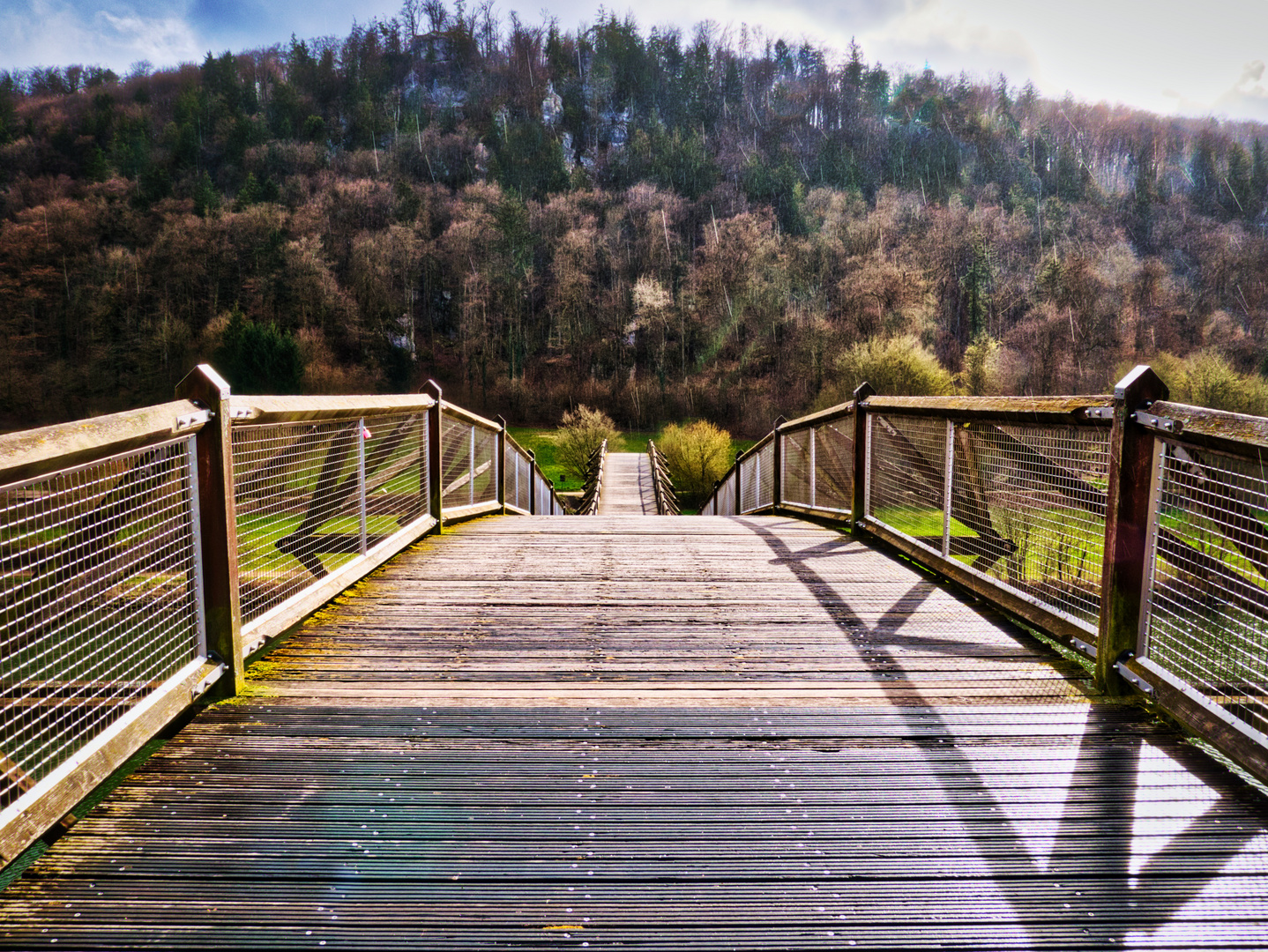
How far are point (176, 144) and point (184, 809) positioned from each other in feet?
285

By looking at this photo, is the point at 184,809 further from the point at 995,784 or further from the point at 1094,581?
the point at 1094,581

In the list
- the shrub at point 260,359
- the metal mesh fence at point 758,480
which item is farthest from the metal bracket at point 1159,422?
the shrub at point 260,359

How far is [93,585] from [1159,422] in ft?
11.1

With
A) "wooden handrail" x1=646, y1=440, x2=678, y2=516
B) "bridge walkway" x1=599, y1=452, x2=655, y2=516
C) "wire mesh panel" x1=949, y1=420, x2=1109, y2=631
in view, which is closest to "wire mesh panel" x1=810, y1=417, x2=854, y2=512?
"wire mesh panel" x1=949, y1=420, x2=1109, y2=631

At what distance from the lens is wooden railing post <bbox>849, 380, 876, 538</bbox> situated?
5.46 m

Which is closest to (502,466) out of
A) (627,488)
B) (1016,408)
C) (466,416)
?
(466,416)

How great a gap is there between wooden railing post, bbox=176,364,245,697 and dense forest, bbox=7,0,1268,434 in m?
29.6

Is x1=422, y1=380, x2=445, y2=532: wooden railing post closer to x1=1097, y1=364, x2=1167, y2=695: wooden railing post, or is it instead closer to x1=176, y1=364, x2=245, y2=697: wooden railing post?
x1=176, y1=364, x2=245, y2=697: wooden railing post

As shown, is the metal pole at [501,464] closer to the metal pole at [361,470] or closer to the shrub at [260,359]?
the metal pole at [361,470]

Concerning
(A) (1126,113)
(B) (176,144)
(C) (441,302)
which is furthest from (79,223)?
(A) (1126,113)

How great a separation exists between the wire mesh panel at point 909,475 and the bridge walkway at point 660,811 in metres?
1.47

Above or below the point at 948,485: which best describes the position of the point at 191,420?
above

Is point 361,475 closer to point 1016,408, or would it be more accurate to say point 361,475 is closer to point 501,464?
point 1016,408

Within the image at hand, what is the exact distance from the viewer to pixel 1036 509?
340cm
